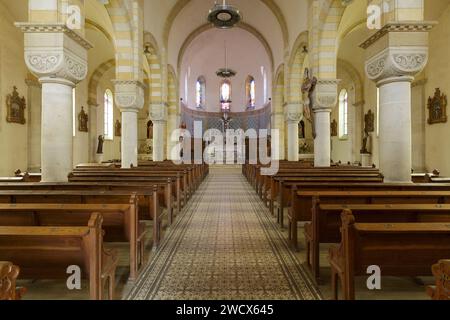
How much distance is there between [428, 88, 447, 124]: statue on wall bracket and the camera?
1249cm

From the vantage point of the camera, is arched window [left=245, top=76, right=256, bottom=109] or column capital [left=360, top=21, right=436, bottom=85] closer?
column capital [left=360, top=21, right=436, bottom=85]

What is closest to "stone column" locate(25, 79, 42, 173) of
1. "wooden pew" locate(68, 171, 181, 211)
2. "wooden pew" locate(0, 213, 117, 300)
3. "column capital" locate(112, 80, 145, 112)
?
"column capital" locate(112, 80, 145, 112)

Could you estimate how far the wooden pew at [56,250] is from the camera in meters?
2.75

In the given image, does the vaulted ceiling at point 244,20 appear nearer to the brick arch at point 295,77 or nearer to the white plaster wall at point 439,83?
the brick arch at point 295,77

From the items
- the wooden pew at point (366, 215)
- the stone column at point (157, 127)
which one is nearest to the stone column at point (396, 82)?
the wooden pew at point (366, 215)

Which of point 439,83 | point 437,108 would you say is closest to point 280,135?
point 437,108

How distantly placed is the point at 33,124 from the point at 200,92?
64.6ft

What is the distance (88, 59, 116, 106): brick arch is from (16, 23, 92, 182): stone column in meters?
14.7

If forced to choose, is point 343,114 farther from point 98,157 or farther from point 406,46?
point 406,46

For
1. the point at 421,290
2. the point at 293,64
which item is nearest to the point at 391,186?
the point at 421,290

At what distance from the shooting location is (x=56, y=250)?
2832 mm

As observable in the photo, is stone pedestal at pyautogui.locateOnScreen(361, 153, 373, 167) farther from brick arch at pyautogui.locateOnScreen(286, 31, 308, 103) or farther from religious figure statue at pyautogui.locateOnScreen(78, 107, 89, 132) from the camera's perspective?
religious figure statue at pyautogui.locateOnScreen(78, 107, 89, 132)

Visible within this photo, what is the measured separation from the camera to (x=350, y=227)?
2.79 m
